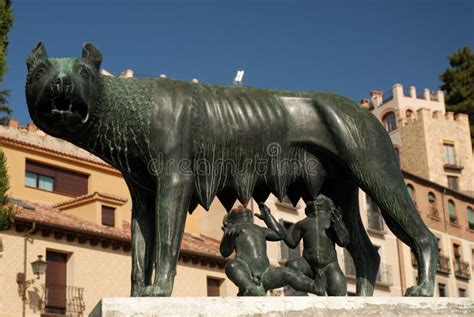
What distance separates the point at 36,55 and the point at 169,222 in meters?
1.55

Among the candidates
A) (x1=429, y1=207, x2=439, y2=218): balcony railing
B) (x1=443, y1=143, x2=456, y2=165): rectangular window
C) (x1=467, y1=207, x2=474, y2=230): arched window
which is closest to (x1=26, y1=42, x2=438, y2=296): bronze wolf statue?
(x1=429, y1=207, x2=439, y2=218): balcony railing

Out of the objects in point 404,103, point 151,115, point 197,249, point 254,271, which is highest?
point 404,103

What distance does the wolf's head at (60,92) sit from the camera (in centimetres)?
637

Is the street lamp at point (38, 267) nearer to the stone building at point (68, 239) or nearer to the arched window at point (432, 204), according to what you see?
the stone building at point (68, 239)

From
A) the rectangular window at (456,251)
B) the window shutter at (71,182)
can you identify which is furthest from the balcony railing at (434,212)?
the window shutter at (71,182)

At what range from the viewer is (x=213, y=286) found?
3497cm

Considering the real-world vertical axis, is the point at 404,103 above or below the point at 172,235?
above

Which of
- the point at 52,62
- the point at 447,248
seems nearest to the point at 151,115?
the point at 52,62

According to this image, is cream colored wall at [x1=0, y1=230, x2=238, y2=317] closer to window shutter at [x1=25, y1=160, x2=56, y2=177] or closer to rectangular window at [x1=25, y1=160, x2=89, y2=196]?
rectangular window at [x1=25, y1=160, x2=89, y2=196]

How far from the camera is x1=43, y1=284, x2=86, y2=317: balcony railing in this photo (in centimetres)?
2958

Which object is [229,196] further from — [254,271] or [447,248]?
[447,248]

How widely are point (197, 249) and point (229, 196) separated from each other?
2768 centimetres

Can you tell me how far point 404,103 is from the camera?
8031 centimetres

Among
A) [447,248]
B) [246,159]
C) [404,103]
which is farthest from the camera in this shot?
[404,103]
